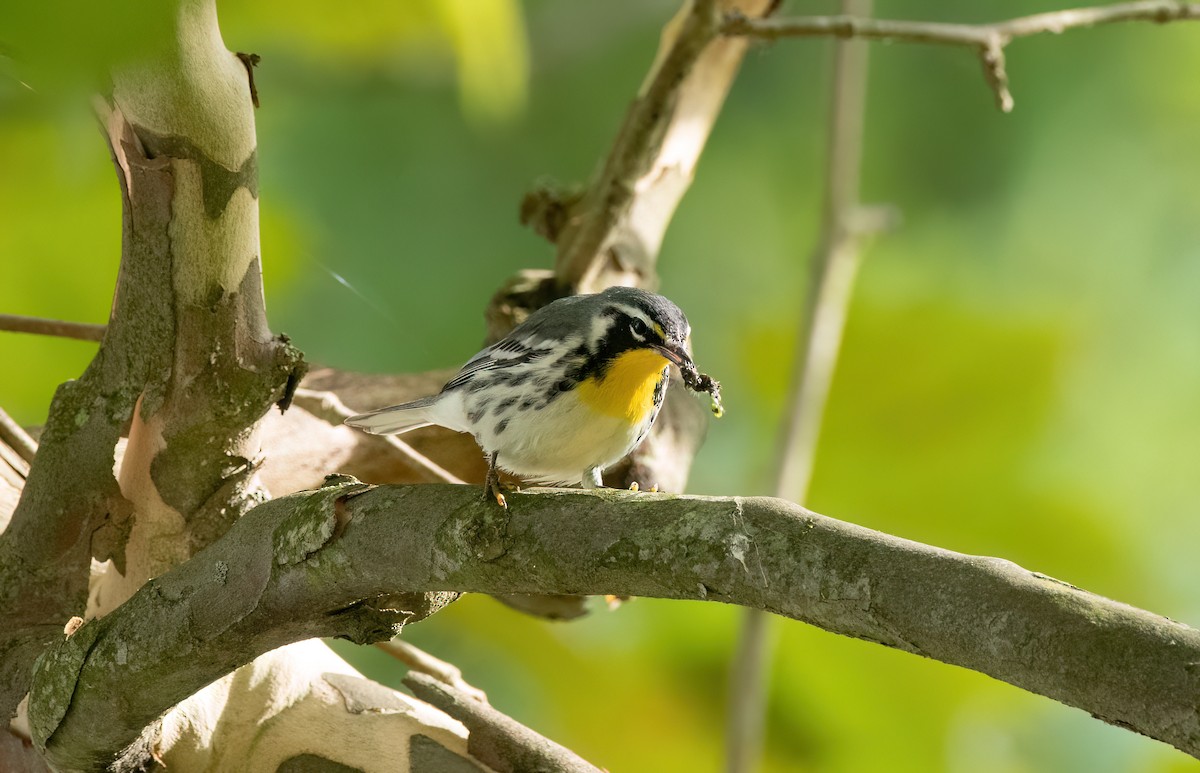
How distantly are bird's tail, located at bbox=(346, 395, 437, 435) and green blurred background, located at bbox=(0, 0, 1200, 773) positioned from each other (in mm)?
956

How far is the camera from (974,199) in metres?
3.20

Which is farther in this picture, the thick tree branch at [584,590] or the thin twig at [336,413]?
the thin twig at [336,413]

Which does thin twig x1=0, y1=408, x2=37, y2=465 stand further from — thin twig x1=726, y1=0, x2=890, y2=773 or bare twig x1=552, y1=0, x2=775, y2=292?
thin twig x1=726, y1=0, x2=890, y2=773

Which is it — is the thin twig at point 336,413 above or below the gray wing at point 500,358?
below

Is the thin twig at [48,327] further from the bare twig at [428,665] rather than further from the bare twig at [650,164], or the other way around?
the bare twig at [650,164]

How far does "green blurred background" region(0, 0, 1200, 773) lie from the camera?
2.61m

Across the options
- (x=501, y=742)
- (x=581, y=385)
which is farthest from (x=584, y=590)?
(x=581, y=385)

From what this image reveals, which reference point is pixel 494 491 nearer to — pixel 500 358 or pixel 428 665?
pixel 500 358

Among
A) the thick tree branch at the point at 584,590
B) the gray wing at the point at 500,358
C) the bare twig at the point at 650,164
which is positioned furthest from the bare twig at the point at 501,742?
the bare twig at the point at 650,164

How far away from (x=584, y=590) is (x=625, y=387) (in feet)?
1.74

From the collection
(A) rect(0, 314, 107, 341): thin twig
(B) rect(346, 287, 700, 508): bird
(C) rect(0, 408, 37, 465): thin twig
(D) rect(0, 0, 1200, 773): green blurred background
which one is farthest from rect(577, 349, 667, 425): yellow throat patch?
(D) rect(0, 0, 1200, 773): green blurred background

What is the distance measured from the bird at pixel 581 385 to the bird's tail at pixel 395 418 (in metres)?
0.11

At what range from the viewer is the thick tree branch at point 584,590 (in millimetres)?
630

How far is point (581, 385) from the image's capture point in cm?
136
